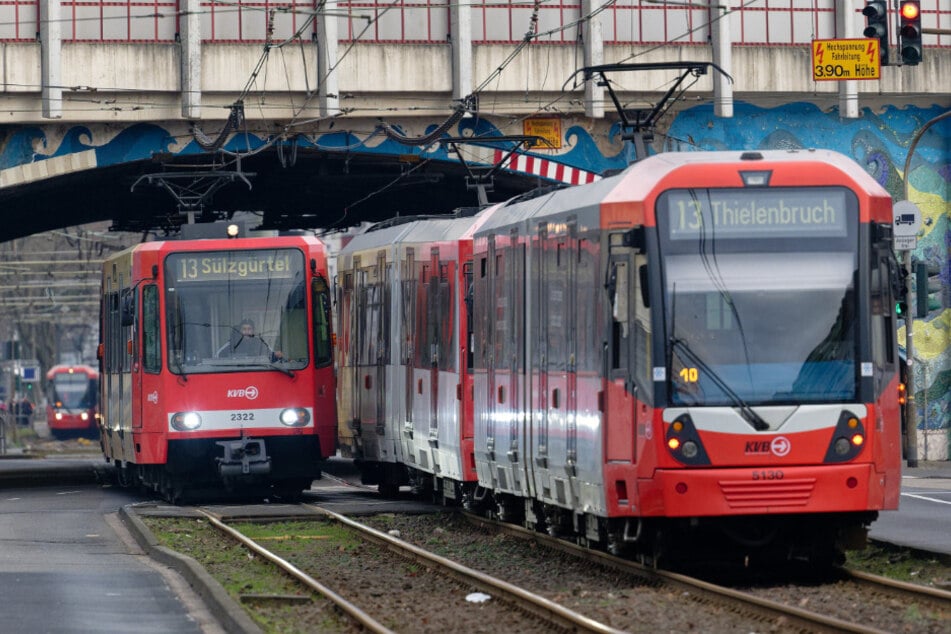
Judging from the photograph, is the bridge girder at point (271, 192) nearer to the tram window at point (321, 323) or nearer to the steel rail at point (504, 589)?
the tram window at point (321, 323)

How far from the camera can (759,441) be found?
46.2ft

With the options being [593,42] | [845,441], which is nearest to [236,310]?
[593,42]

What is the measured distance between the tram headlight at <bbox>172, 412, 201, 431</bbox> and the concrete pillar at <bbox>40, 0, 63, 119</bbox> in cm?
647

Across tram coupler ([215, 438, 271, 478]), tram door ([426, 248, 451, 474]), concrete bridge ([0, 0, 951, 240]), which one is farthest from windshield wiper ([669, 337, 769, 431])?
concrete bridge ([0, 0, 951, 240])

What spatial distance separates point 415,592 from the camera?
14.8 metres

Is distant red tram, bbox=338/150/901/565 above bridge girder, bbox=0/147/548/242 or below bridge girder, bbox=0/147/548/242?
Answer: below

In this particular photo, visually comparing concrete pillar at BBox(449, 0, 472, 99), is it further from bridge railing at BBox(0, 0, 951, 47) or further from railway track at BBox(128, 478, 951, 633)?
railway track at BBox(128, 478, 951, 633)

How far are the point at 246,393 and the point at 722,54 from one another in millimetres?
9658

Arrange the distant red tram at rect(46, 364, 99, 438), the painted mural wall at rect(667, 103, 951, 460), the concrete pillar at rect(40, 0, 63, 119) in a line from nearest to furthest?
1. the concrete pillar at rect(40, 0, 63, 119)
2. the painted mural wall at rect(667, 103, 951, 460)
3. the distant red tram at rect(46, 364, 99, 438)

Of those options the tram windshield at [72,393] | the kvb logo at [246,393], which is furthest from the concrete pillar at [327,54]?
the tram windshield at [72,393]

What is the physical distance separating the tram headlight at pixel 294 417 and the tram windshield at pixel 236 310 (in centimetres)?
50

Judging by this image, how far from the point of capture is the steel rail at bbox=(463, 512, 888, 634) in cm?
1145

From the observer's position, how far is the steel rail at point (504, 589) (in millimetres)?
11969

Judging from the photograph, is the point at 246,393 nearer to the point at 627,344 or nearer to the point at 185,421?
the point at 185,421
